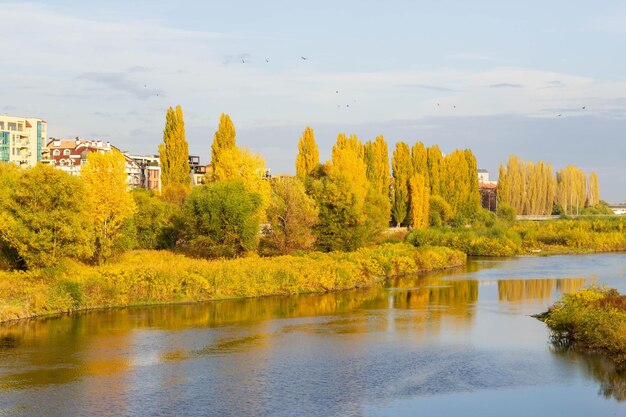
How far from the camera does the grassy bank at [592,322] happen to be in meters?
25.3

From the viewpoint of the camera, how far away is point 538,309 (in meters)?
36.6

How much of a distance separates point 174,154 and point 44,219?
33.4 m

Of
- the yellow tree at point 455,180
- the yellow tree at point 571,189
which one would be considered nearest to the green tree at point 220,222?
the yellow tree at point 455,180

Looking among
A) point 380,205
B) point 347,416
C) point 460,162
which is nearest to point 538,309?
point 347,416

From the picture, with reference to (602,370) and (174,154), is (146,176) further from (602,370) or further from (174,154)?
(602,370)

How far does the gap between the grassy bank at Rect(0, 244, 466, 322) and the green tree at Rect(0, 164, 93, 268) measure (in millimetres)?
765

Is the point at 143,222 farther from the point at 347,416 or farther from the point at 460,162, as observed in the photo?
the point at 460,162

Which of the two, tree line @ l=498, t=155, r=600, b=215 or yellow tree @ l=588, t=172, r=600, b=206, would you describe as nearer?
tree line @ l=498, t=155, r=600, b=215

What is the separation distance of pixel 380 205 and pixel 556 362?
1746 inches

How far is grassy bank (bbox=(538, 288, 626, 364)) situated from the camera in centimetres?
2527

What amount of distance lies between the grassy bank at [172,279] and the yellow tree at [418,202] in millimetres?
26166

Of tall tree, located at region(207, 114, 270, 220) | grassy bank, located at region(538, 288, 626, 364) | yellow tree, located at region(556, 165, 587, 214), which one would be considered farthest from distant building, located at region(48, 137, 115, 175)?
grassy bank, located at region(538, 288, 626, 364)

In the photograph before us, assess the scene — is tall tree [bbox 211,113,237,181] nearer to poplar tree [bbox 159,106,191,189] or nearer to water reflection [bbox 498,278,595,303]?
poplar tree [bbox 159,106,191,189]

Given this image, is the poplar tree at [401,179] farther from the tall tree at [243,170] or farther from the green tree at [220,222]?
the green tree at [220,222]
